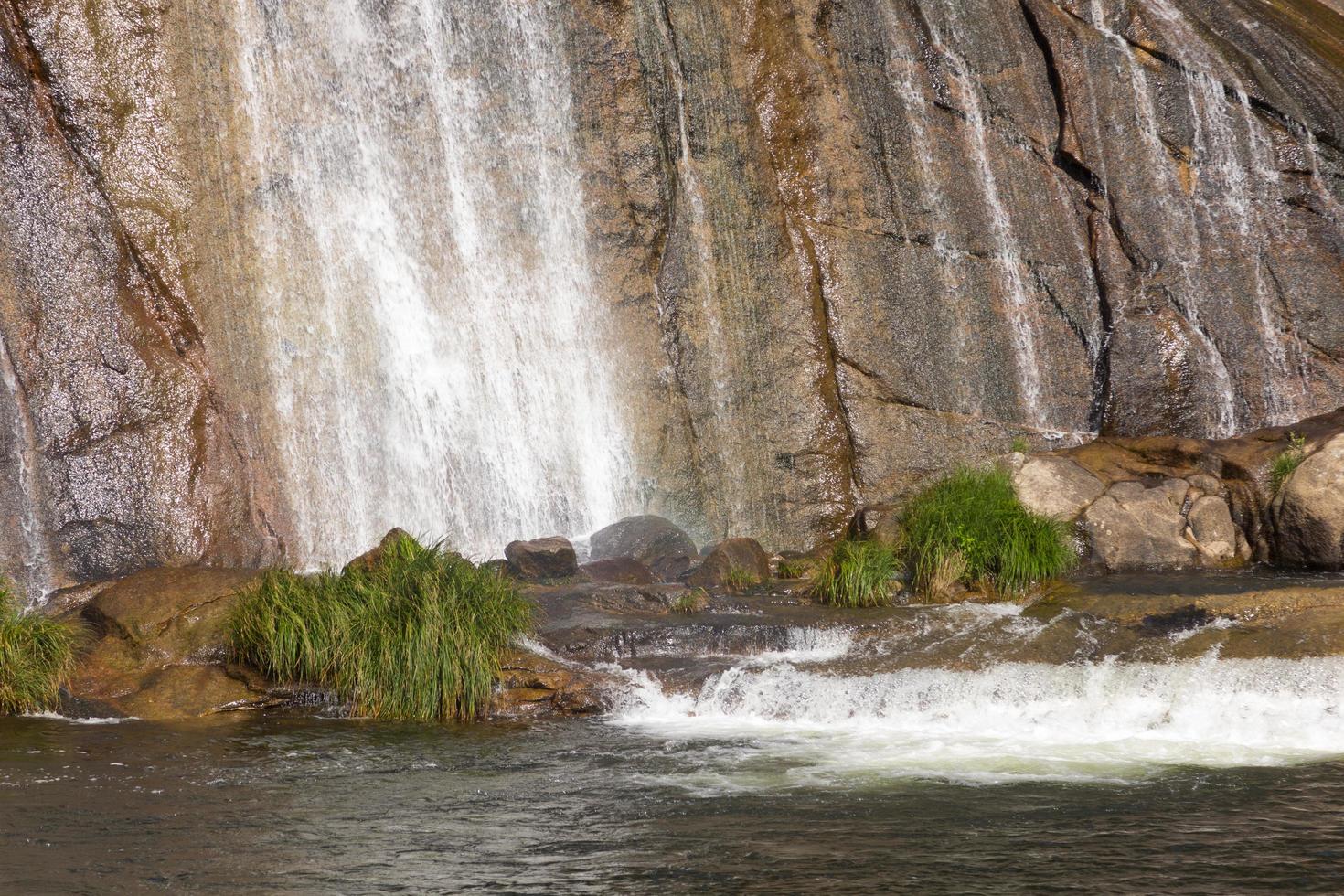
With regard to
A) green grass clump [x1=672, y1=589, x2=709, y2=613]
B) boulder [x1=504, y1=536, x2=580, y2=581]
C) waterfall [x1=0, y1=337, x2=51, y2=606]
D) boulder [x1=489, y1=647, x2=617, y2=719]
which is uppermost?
waterfall [x1=0, y1=337, x2=51, y2=606]

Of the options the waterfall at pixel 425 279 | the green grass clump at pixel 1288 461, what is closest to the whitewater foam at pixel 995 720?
the green grass clump at pixel 1288 461

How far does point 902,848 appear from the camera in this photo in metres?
7.11

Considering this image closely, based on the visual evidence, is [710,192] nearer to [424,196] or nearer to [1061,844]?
[424,196]

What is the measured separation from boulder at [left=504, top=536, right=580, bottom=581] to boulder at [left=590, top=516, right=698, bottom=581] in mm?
837

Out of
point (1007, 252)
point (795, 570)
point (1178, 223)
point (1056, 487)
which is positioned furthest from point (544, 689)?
point (1178, 223)

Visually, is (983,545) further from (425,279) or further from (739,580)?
(425,279)

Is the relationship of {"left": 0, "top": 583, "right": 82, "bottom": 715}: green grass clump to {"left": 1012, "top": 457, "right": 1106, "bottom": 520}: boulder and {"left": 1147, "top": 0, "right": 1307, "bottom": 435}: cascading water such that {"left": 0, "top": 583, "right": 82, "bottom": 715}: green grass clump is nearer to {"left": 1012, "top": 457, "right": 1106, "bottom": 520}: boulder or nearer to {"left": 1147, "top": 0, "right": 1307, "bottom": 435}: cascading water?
{"left": 1012, "top": 457, "right": 1106, "bottom": 520}: boulder

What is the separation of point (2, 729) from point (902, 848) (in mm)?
7418

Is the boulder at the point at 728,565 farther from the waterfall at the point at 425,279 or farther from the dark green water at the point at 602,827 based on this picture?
the dark green water at the point at 602,827

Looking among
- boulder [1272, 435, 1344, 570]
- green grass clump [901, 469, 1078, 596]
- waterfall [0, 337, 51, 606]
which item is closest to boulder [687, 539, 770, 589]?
green grass clump [901, 469, 1078, 596]

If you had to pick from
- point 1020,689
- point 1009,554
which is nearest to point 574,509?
point 1009,554

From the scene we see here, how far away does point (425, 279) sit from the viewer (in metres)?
18.2

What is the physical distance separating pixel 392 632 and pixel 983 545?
20.9 feet

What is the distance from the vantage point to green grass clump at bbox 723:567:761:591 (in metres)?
14.5
